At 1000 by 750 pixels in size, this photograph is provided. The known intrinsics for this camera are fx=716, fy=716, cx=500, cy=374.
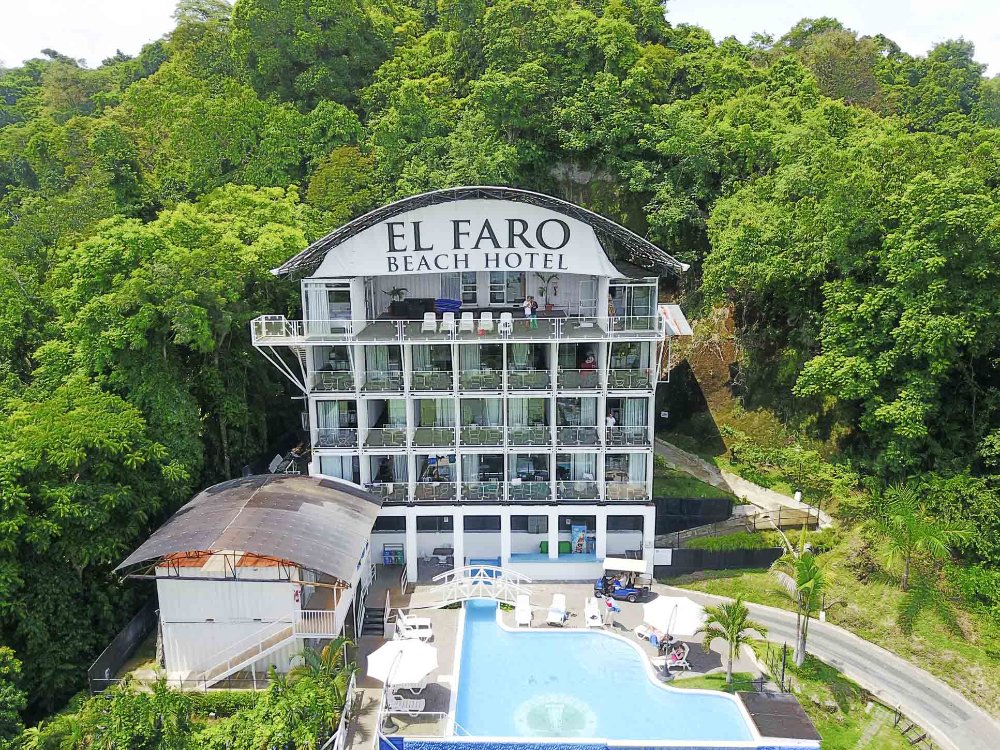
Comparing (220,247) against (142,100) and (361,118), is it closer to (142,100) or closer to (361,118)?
(361,118)

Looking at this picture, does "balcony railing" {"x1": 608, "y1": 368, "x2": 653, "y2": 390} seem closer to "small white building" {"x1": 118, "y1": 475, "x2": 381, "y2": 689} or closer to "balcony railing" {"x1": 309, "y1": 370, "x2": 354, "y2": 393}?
"balcony railing" {"x1": 309, "y1": 370, "x2": 354, "y2": 393}

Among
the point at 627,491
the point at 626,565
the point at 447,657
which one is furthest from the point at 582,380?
the point at 447,657

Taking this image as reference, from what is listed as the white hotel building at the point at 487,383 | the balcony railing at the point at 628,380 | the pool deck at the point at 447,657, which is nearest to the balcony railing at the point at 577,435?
the white hotel building at the point at 487,383

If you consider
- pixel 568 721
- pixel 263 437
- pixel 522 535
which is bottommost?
pixel 568 721

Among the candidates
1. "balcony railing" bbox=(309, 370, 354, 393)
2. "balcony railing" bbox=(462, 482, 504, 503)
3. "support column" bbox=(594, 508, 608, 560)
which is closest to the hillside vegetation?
"balcony railing" bbox=(309, 370, 354, 393)

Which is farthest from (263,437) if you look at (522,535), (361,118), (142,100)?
(142,100)

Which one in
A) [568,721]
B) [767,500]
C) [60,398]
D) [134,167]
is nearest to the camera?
[568,721]
